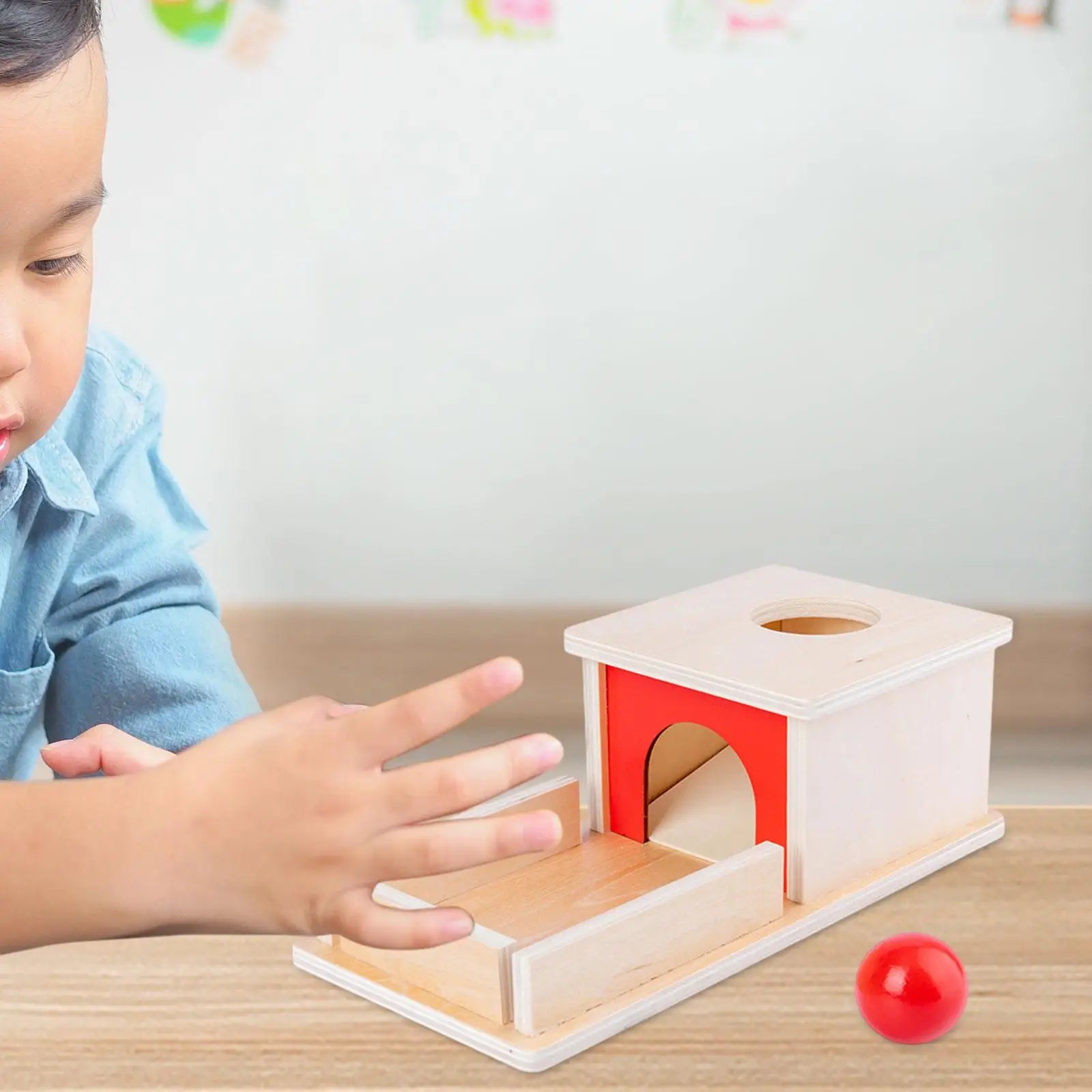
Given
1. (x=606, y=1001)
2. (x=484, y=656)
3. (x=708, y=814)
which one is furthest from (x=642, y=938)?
(x=484, y=656)

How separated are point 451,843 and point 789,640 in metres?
0.33

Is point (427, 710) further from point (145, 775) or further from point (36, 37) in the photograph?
point (36, 37)

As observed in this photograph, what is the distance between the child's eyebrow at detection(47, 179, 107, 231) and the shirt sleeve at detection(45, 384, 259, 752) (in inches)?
12.0

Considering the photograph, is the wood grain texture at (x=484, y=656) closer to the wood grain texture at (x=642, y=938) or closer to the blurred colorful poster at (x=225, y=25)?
the blurred colorful poster at (x=225, y=25)

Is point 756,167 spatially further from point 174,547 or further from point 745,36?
point 174,547

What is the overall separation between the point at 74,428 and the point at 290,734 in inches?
18.3

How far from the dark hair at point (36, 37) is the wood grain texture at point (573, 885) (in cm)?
36

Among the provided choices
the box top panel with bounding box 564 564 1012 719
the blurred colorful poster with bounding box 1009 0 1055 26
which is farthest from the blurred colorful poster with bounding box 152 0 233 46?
the box top panel with bounding box 564 564 1012 719

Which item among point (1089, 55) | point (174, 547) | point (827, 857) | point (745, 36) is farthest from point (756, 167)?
point (827, 857)

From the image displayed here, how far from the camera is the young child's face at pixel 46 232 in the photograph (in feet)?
1.66

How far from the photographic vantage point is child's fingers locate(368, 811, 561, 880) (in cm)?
42

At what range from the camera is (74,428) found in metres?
0.83

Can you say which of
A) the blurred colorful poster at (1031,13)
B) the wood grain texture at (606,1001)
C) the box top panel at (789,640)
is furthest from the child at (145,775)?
the blurred colorful poster at (1031,13)

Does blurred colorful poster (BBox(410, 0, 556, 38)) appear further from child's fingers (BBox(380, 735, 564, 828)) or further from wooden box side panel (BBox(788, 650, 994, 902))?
child's fingers (BBox(380, 735, 564, 828))
